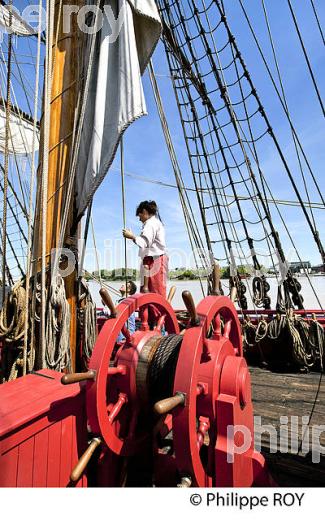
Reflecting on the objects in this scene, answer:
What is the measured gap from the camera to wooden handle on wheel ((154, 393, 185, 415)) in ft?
3.03

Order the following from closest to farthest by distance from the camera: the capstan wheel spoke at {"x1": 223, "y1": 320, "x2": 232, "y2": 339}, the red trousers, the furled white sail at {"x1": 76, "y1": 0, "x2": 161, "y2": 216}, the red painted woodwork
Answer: the red painted woodwork < the capstan wheel spoke at {"x1": 223, "y1": 320, "x2": 232, "y2": 339} < the furled white sail at {"x1": 76, "y1": 0, "x2": 161, "y2": 216} < the red trousers

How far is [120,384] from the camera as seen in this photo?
1.41m

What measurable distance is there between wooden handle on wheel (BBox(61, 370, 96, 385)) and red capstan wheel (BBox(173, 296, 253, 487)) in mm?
299

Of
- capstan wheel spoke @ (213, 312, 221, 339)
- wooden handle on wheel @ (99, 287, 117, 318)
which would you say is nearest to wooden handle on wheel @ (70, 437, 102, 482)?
wooden handle on wheel @ (99, 287, 117, 318)

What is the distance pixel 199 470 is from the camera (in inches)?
45.7

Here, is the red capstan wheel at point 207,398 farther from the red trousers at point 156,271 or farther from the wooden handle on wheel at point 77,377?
the red trousers at point 156,271

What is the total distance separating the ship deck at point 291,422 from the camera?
1688 mm

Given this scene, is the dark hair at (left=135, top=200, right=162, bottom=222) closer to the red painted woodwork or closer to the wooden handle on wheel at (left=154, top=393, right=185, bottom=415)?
the red painted woodwork

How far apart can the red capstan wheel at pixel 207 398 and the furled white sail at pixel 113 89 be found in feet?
4.29

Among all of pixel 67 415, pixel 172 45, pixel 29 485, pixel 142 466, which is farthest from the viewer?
pixel 172 45

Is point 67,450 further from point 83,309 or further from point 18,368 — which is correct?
point 83,309
